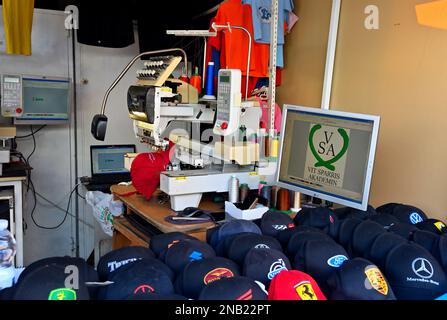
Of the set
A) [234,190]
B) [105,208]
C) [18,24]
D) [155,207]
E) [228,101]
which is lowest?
[105,208]

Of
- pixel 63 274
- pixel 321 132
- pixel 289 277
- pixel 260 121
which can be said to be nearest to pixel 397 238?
pixel 289 277

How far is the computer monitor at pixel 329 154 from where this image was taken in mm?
1586

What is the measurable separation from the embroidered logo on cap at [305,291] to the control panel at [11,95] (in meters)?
2.71

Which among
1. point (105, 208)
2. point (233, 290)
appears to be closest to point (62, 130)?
point (105, 208)

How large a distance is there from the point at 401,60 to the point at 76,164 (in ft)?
7.80

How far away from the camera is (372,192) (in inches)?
91.1

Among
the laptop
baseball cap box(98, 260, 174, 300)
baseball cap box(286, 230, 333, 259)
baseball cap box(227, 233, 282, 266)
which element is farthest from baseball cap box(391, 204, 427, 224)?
the laptop

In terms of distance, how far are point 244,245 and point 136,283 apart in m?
0.34

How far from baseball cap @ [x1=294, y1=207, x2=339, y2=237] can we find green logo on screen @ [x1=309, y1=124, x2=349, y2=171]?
0.88 ft

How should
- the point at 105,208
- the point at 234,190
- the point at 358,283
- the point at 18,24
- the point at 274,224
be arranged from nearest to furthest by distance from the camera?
the point at 358,283 → the point at 274,224 → the point at 234,190 → the point at 105,208 → the point at 18,24

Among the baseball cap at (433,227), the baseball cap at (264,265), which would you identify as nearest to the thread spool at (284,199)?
the baseball cap at (433,227)

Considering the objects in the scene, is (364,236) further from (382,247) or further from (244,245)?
(244,245)

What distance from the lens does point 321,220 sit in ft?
4.69

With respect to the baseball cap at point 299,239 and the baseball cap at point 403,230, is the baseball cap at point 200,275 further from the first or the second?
the baseball cap at point 403,230
